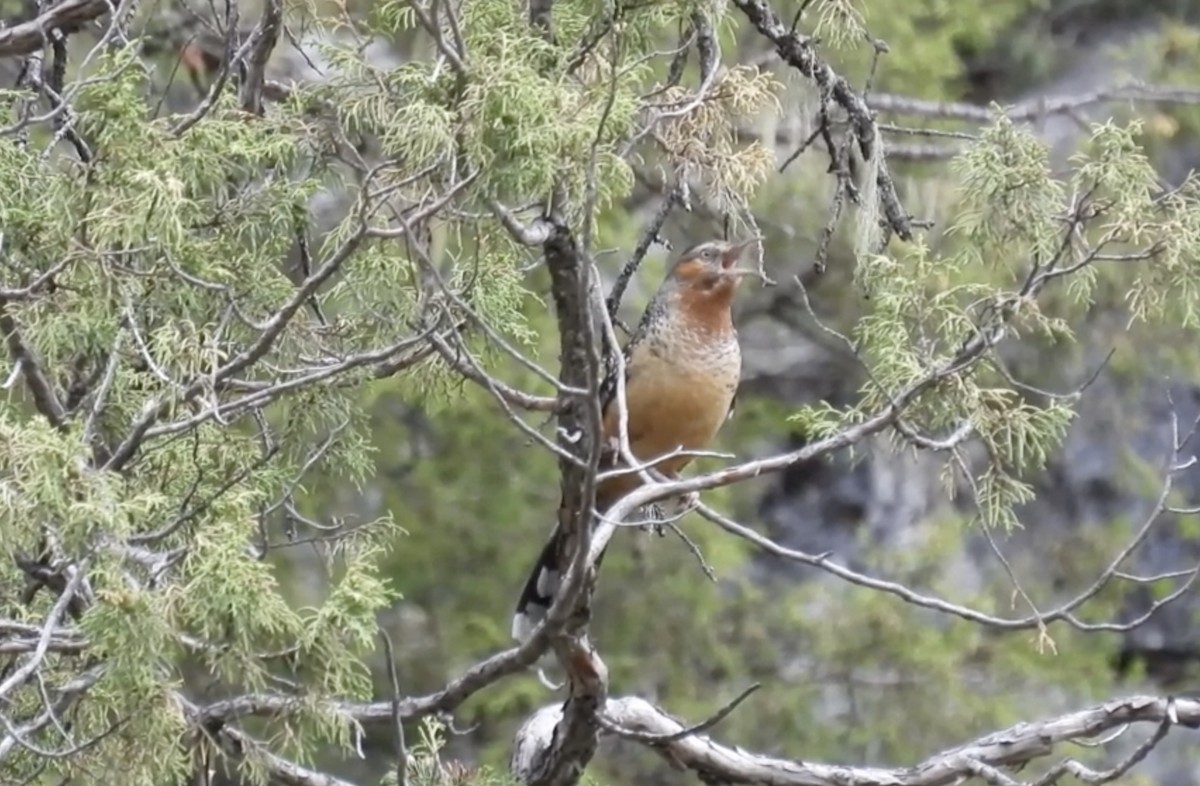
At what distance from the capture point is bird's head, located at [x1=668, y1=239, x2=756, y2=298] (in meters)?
5.78

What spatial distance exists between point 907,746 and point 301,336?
5.74 metres

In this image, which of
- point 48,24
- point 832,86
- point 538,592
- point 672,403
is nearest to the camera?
point 48,24

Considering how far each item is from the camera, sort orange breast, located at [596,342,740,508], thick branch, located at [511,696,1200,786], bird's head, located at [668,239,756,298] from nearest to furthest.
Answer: thick branch, located at [511,696,1200,786], orange breast, located at [596,342,740,508], bird's head, located at [668,239,756,298]

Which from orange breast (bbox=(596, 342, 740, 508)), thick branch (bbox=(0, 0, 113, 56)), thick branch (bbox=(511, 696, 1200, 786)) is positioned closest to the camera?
thick branch (bbox=(511, 696, 1200, 786))

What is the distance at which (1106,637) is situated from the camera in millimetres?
10750

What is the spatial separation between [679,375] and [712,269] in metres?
0.35

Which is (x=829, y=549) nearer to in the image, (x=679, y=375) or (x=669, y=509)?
(x=669, y=509)

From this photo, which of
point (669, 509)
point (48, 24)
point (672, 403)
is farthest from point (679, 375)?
point (48, 24)

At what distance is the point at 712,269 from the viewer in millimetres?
5781

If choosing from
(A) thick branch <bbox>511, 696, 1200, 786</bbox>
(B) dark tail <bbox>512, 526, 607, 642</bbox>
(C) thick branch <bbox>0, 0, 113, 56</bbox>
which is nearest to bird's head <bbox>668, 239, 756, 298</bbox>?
(B) dark tail <bbox>512, 526, 607, 642</bbox>

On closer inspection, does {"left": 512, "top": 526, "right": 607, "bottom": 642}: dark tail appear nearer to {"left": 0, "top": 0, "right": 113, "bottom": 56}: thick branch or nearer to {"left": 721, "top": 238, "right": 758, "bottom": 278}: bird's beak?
{"left": 721, "top": 238, "right": 758, "bottom": 278}: bird's beak

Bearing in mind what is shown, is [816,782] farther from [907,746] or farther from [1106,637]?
[1106,637]

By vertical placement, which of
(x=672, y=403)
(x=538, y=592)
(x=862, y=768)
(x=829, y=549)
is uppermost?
(x=829, y=549)

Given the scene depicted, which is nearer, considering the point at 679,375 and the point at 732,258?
the point at 679,375
